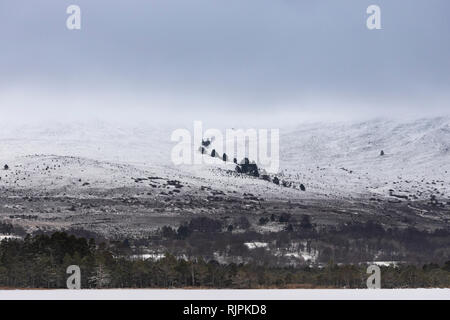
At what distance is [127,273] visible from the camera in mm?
132125

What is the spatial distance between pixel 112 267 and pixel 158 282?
6991 millimetres

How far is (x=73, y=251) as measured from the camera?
138 meters

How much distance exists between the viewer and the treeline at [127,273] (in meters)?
126

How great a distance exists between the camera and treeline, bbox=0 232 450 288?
4980 inches
